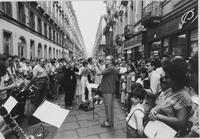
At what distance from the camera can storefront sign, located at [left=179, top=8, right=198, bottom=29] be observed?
554 centimetres

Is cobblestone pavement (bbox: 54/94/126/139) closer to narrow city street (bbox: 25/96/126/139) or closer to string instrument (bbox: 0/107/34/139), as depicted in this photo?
narrow city street (bbox: 25/96/126/139)

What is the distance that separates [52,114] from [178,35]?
6860 millimetres

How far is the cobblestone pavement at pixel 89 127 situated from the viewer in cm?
349

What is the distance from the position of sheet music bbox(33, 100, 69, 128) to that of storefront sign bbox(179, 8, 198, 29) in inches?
217

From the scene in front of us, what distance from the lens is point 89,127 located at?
3.89 meters

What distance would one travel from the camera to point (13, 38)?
10086 mm

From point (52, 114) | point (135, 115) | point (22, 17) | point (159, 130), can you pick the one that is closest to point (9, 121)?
point (52, 114)

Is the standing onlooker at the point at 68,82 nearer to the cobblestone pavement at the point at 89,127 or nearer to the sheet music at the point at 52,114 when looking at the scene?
the cobblestone pavement at the point at 89,127

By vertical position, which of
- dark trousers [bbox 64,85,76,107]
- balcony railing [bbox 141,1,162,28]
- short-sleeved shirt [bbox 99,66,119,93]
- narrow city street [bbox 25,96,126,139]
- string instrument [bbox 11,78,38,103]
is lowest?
narrow city street [bbox 25,96,126,139]

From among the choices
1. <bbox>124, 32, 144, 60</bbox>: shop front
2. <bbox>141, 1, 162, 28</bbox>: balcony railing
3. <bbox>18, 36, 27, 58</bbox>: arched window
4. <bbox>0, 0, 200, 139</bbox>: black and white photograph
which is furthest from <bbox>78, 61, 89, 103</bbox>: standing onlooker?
<bbox>18, 36, 27, 58</bbox>: arched window

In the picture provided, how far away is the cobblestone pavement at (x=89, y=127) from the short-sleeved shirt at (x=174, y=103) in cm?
211

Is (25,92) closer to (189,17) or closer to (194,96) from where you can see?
(194,96)

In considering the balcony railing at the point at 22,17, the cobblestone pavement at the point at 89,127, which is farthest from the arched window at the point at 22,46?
the cobblestone pavement at the point at 89,127

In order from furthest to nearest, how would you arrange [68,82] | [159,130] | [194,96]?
[68,82]
[194,96]
[159,130]
